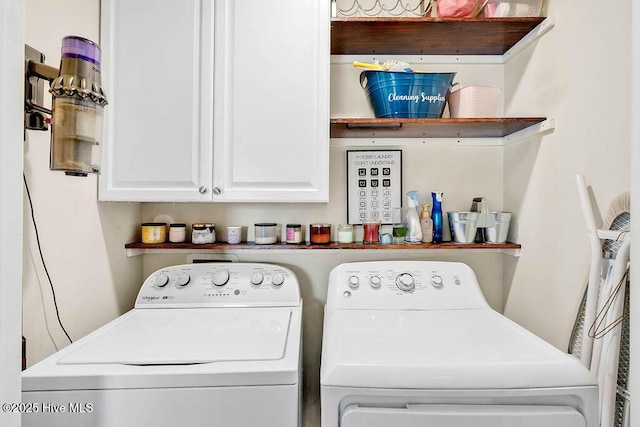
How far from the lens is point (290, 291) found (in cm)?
152

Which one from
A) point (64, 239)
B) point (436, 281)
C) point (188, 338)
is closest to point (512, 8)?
point (436, 281)

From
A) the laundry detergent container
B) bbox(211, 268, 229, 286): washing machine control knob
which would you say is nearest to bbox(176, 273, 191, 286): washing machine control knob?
bbox(211, 268, 229, 286): washing machine control knob

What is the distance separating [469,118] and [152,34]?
136cm

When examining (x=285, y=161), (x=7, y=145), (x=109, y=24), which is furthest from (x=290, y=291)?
(x=109, y=24)

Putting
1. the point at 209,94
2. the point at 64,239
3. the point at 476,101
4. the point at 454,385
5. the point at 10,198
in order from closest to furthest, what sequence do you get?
the point at 10,198
the point at 454,385
the point at 64,239
the point at 209,94
the point at 476,101

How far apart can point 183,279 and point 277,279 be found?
1.33ft

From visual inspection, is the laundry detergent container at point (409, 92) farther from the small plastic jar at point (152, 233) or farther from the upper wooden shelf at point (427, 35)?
the small plastic jar at point (152, 233)

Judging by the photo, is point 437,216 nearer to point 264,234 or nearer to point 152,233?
point 264,234

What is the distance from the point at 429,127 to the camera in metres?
1.60

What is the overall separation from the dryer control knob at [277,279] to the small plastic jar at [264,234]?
0.18 metres

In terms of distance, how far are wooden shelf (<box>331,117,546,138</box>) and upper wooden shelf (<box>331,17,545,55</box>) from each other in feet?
1.31

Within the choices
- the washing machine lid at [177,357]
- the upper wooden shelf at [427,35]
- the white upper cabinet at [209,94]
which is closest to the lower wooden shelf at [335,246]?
the white upper cabinet at [209,94]

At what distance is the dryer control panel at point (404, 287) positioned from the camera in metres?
1.42

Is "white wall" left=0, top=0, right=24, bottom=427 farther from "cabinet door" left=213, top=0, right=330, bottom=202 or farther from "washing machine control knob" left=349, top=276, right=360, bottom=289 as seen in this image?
"washing machine control knob" left=349, top=276, right=360, bottom=289
